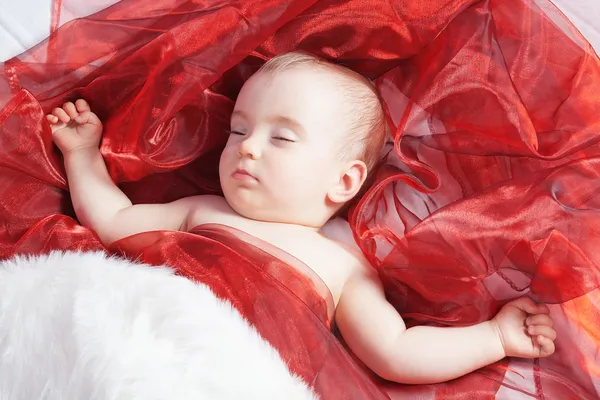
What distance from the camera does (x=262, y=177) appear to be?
1260mm

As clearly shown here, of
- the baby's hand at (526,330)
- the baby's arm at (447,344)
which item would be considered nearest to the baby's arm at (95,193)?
the baby's arm at (447,344)

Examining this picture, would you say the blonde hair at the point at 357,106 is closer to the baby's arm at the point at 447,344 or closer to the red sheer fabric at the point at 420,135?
the red sheer fabric at the point at 420,135

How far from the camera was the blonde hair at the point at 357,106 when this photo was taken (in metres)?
1.30

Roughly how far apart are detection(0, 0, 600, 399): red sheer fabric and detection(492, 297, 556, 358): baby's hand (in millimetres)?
17

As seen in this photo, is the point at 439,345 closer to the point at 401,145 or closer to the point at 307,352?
the point at 307,352

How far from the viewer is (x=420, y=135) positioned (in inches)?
50.6

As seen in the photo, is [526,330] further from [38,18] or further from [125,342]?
[38,18]

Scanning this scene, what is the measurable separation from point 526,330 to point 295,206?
0.39 meters

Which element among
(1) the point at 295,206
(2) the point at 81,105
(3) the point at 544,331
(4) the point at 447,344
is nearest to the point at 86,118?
(2) the point at 81,105

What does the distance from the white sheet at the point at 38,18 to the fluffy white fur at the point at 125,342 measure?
0.48 m

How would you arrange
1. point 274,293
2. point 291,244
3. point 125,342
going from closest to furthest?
point 125,342
point 274,293
point 291,244

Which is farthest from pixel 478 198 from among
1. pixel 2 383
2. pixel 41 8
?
pixel 41 8

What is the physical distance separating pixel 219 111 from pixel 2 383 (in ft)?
1.96

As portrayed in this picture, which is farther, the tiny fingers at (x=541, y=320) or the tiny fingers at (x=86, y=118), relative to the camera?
the tiny fingers at (x=86, y=118)
